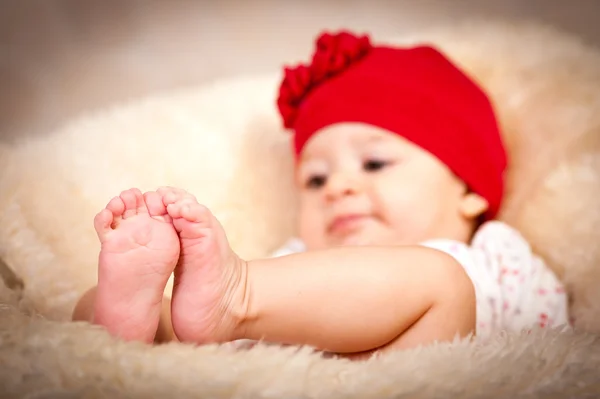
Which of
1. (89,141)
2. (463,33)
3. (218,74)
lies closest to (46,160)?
(89,141)

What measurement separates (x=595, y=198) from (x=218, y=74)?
1115 mm

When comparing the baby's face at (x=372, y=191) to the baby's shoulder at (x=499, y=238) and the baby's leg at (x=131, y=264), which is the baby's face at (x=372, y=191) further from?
the baby's leg at (x=131, y=264)

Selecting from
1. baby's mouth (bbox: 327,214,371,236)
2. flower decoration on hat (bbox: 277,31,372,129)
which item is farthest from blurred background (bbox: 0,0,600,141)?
baby's mouth (bbox: 327,214,371,236)

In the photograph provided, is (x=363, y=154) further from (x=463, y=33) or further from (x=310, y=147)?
(x=463, y=33)

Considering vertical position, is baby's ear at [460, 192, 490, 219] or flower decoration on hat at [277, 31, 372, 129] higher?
flower decoration on hat at [277, 31, 372, 129]

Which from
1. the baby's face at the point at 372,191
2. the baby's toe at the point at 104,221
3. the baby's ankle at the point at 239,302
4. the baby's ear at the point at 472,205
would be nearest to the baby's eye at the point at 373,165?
the baby's face at the point at 372,191

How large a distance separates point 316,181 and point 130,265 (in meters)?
0.56

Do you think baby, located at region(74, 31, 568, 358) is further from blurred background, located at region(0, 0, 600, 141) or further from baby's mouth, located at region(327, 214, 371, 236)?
blurred background, located at region(0, 0, 600, 141)

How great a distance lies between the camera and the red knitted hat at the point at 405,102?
43.1 inches

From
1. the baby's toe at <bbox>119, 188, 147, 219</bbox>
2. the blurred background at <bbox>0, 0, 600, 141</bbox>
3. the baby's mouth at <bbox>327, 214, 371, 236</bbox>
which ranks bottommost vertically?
the baby's mouth at <bbox>327, 214, 371, 236</bbox>

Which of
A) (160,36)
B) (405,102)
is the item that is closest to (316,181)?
(405,102)

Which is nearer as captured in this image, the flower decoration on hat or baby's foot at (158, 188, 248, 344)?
baby's foot at (158, 188, 248, 344)

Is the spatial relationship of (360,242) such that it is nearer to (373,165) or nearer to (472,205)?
(373,165)

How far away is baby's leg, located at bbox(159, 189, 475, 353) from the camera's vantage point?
668 millimetres
